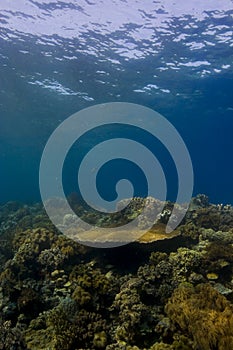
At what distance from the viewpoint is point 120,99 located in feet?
98.6

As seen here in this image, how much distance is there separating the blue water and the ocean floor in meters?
11.3

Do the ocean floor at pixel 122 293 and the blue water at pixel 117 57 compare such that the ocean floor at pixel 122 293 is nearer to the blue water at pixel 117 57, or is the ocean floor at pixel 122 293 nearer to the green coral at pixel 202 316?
the green coral at pixel 202 316

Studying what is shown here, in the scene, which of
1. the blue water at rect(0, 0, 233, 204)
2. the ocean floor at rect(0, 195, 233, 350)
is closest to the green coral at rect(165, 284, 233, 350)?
the ocean floor at rect(0, 195, 233, 350)

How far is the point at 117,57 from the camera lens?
819 inches

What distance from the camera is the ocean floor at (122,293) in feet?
17.4

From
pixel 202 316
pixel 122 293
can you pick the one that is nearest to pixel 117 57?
pixel 122 293

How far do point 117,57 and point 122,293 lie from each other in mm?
17801

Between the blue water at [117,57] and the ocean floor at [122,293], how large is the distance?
1131cm

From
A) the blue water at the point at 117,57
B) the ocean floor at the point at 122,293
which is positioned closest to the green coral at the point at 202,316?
the ocean floor at the point at 122,293

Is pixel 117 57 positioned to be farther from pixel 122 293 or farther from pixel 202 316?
pixel 202 316

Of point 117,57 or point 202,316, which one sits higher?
point 117,57

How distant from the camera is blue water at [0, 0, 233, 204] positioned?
612 inches

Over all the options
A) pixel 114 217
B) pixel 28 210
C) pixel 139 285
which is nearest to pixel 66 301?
pixel 139 285

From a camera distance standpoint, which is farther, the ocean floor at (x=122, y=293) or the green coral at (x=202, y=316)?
the ocean floor at (x=122, y=293)
